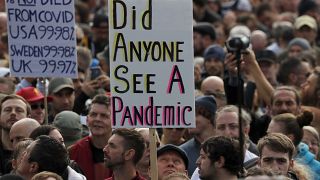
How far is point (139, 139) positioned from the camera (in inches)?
489

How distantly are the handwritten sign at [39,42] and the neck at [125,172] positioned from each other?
1.69 m

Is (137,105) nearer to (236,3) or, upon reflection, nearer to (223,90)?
(223,90)

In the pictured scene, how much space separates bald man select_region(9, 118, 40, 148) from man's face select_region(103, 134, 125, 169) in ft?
4.08

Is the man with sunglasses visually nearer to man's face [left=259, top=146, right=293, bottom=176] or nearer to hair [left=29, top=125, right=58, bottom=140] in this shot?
hair [left=29, top=125, right=58, bottom=140]

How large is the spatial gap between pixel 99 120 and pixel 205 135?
107 centimetres

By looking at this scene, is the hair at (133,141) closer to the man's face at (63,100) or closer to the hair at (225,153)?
the hair at (225,153)

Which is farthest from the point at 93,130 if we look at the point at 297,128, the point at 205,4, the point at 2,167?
the point at 205,4

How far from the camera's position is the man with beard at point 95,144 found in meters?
13.6

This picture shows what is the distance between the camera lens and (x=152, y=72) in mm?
11500

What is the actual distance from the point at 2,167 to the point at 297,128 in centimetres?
283

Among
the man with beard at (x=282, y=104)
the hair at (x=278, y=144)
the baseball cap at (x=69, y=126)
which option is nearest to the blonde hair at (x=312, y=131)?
the man with beard at (x=282, y=104)

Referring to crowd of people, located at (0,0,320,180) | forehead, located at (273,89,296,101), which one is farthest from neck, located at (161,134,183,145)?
forehead, located at (273,89,296,101)

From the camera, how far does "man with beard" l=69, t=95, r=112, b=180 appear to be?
44.8 ft

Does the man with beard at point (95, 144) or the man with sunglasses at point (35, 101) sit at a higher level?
the man with sunglasses at point (35, 101)
